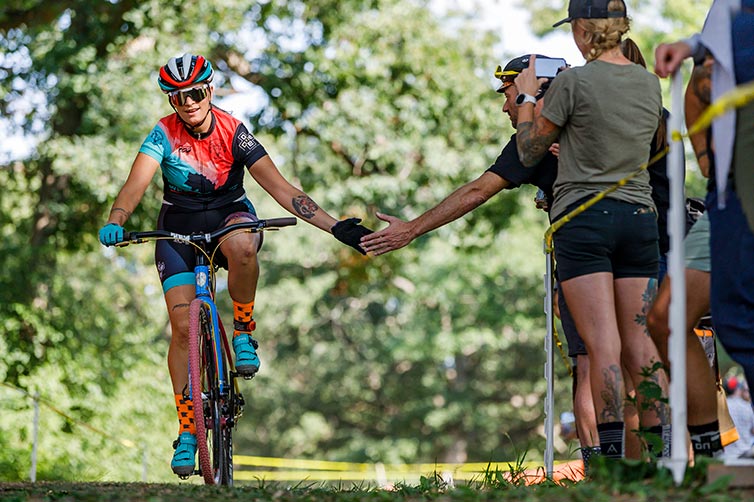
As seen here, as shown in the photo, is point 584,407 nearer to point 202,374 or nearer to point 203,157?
point 202,374

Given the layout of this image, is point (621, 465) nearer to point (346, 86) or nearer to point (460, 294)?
point (346, 86)

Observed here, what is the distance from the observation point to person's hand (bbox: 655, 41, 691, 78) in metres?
4.14

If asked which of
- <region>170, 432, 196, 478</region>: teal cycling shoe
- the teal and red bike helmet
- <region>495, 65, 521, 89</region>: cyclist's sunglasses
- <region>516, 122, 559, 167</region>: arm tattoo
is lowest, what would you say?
<region>170, 432, 196, 478</region>: teal cycling shoe

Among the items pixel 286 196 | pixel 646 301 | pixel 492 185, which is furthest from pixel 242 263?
pixel 646 301

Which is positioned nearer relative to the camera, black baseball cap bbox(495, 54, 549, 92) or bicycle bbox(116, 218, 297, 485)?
bicycle bbox(116, 218, 297, 485)

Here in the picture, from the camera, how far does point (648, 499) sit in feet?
12.7

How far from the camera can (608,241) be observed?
5.17 metres

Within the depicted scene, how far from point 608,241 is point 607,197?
7.7 inches

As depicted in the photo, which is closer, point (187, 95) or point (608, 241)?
point (608, 241)

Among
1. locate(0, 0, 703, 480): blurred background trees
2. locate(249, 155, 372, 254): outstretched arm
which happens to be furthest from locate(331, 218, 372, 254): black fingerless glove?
locate(0, 0, 703, 480): blurred background trees

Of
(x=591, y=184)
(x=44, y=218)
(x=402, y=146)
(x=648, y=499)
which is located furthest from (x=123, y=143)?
(x=648, y=499)

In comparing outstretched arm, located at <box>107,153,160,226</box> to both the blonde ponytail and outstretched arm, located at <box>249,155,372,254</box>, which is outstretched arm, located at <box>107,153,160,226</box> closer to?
outstretched arm, located at <box>249,155,372,254</box>

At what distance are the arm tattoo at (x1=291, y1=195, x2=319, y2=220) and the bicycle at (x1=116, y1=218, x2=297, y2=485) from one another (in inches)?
19.9

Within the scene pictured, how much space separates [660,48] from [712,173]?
0.57 metres
